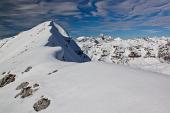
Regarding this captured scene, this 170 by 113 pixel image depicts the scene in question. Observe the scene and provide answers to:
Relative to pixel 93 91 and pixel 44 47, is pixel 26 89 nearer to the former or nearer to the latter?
pixel 93 91

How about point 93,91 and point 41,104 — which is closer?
point 93,91

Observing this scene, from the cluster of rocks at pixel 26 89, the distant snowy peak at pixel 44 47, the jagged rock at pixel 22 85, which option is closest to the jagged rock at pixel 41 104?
the cluster of rocks at pixel 26 89

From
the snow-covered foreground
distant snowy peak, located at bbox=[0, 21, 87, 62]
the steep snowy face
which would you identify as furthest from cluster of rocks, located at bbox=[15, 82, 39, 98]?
Result: distant snowy peak, located at bbox=[0, 21, 87, 62]

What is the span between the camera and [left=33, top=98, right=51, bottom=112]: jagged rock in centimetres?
3026

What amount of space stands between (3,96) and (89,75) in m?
13.6

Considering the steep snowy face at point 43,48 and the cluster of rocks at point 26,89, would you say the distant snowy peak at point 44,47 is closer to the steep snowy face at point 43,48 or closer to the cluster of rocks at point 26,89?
the steep snowy face at point 43,48

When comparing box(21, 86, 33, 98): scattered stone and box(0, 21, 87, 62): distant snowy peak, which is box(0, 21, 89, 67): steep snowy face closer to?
box(0, 21, 87, 62): distant snowy peak

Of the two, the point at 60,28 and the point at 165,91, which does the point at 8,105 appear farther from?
the point at 60,28

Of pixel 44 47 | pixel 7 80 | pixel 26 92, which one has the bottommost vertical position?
pixel 7 80

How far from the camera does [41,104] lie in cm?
3091

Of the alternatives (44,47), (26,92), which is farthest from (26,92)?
(44,47)

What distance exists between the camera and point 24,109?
3184 centimetres

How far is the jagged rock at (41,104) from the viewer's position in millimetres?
30264

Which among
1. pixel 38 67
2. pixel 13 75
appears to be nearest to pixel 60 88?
pixel 38 67
